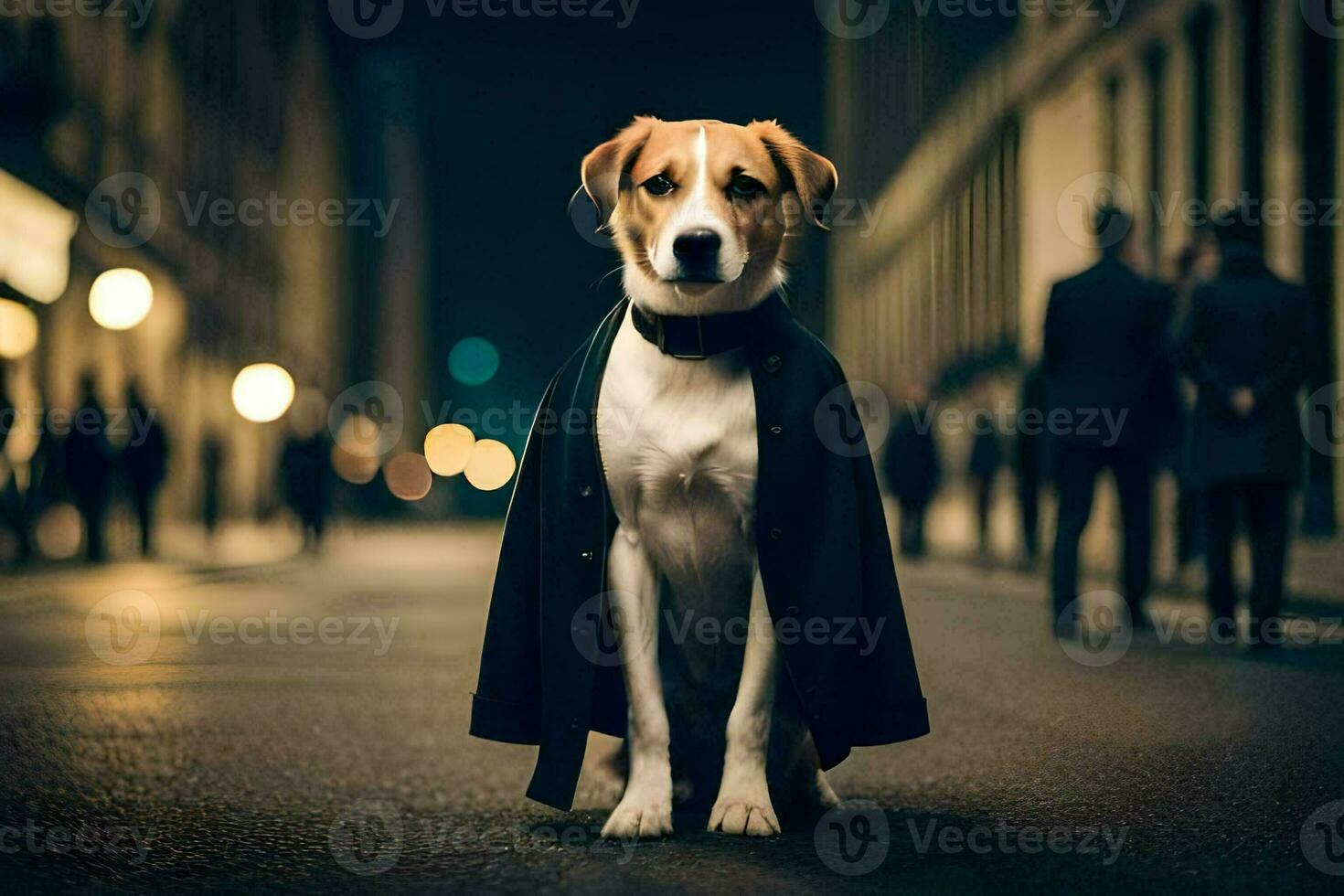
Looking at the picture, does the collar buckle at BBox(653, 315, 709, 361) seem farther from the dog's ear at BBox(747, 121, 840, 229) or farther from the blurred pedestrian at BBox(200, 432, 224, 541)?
the blurred pedestrian at BBox(200, 432, 224, 541)

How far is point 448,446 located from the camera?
306ft

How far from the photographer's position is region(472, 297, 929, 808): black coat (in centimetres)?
405

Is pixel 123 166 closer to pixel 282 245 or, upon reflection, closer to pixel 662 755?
pixel 282 245

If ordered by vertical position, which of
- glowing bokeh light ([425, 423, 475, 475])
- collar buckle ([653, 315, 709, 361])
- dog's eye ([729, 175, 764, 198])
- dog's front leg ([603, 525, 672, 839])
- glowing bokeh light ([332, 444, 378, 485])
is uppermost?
dog's eye ([729, 175, 764, 198])

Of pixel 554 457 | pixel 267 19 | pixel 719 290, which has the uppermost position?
pixel 267 19

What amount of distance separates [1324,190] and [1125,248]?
27.3ft

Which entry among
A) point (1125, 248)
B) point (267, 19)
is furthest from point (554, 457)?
point (267, 19)

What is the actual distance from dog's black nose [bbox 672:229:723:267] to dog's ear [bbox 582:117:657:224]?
0.35 meters

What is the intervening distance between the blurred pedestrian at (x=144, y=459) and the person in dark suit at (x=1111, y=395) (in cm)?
1188

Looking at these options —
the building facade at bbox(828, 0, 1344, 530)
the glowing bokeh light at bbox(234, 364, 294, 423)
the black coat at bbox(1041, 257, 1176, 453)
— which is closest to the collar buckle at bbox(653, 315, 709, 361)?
the black coat at bbox(1041, 257, 1176, 453)

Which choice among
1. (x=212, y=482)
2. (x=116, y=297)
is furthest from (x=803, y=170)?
(x=116, y=297)

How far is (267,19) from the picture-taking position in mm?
43875

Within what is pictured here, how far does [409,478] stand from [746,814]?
6183 centimetres

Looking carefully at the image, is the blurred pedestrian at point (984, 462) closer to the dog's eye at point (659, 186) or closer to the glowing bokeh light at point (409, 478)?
the dog's eye at point (659, 186)
